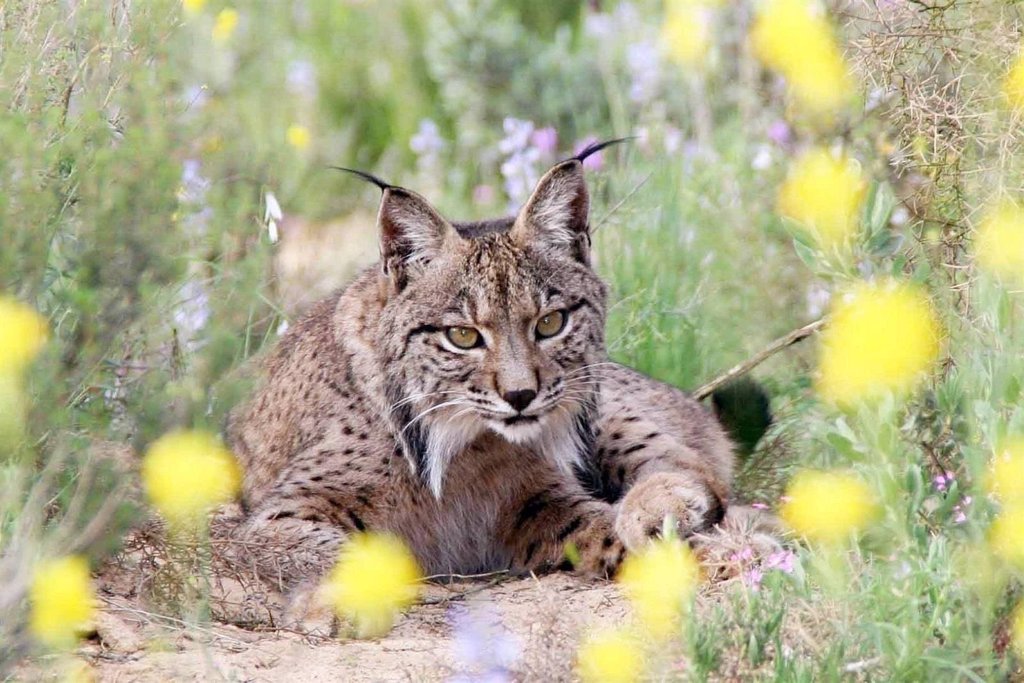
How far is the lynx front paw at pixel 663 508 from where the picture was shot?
4.30 m

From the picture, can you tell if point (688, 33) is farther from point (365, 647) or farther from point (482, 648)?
point (482, 648)

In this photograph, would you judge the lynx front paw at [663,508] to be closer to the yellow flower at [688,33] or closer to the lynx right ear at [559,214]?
the lynx right ear at [559,214]

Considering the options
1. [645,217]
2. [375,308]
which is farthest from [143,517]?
[645,217]

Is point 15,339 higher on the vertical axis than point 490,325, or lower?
higher

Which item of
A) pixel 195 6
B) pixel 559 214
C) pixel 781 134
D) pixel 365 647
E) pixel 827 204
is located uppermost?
pixel 195 6

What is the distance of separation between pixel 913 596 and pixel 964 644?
0.38 feet

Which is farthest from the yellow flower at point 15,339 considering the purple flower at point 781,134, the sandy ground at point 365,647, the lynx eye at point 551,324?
the purple flower at point 781,134

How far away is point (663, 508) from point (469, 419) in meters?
0.60

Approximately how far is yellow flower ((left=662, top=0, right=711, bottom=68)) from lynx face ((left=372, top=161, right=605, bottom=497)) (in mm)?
2483

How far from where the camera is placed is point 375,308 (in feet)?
15.4

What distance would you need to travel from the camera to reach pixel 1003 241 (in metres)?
2.82

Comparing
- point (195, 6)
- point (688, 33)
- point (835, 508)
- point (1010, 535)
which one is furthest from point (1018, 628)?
point (688, 33)

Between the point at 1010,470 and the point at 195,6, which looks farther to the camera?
the point at 195,6

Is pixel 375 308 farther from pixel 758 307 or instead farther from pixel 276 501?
pixel 758 307
